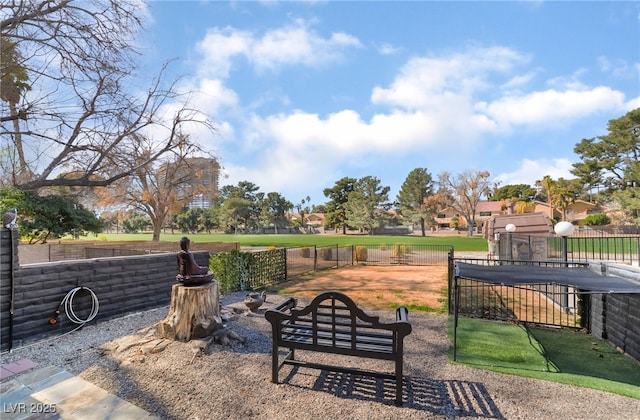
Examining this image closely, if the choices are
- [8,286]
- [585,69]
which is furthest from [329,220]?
[8,286]

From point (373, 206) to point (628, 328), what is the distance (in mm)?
46023

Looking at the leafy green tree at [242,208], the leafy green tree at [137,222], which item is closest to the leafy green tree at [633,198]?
the leafy green tree at [242,208]

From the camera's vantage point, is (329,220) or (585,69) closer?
(585,69)

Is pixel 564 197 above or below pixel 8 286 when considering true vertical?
above

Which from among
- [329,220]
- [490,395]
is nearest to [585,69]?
[490,395]

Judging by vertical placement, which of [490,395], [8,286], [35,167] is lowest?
[490,395]

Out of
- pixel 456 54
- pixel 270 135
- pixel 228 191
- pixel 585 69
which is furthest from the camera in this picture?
pixel 228 191

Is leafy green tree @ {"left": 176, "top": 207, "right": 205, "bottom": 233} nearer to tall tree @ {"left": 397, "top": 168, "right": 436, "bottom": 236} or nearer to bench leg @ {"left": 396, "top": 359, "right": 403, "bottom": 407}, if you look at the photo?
tall tree @ {"left": 397, "top": 168, "right": 436, "bottom": 236}

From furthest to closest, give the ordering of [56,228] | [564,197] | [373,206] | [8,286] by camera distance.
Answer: [373,206]
[564,197]
[56,228]
[8,286]

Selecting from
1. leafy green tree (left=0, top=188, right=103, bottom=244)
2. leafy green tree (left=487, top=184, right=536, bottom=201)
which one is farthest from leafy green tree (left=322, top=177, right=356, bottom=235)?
leafy green tree (left=0, top=188, right=103, bottom=244)

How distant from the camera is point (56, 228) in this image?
15898 mm

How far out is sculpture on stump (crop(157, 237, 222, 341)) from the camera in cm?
391

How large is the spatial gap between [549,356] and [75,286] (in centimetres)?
747

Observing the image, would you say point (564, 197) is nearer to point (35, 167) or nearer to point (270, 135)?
point (270, 135)
